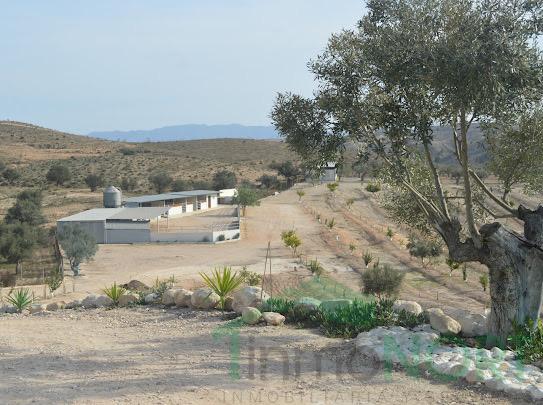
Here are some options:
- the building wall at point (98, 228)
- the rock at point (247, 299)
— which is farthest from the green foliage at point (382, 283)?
the building wall at point (98, 228)

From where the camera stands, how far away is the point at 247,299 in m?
11.7

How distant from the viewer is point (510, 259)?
9.01 meters

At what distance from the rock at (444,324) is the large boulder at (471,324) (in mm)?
156

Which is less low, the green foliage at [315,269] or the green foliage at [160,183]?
the green foliage at [160,183]

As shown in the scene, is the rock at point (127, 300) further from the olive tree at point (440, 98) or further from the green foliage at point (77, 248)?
the green foliage at point (77, 248)

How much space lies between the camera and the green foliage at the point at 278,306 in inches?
441

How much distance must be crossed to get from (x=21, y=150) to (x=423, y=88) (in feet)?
316

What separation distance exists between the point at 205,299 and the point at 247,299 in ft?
Result: 3.33

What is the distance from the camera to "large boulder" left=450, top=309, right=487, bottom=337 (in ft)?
31.5

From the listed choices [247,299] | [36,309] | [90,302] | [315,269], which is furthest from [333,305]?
[315,269]

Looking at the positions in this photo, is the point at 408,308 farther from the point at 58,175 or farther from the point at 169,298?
the point at 58,175

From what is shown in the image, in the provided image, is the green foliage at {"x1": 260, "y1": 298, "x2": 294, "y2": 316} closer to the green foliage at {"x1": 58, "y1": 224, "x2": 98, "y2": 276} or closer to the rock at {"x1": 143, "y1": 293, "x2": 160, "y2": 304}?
the rock at {"x1": 143, "y1": 293, "x2": 160, "y2": 304}

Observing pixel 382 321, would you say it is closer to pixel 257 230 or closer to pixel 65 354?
pixel 65 354

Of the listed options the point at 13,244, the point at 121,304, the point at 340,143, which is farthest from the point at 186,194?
the point at 340,143
